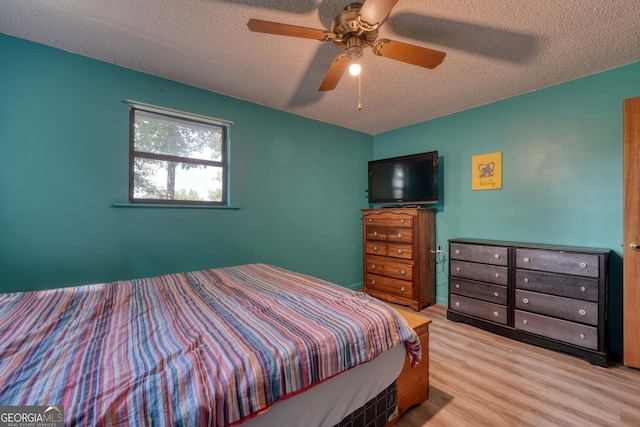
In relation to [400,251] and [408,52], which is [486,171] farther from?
[408,52]

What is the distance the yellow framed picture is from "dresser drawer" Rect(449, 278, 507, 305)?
111 centimetres

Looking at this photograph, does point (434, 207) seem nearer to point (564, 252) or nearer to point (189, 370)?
point (564, 252)

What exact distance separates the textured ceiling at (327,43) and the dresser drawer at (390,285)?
2148 millimetres

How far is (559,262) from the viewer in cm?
221

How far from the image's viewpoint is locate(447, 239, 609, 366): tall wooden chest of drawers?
2047 millimetres

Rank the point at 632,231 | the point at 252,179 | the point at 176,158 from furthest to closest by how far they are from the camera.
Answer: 1. the point at 252,179
2. the point at 176,158
3. the point at 632,231

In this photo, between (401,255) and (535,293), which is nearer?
(535,293)

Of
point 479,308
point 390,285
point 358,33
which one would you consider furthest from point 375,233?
point 358,33

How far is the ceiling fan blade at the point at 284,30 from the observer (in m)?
1.39

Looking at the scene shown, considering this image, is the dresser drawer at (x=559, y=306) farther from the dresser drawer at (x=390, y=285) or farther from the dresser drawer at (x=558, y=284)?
the dresser drawer at (x=390, y=285)

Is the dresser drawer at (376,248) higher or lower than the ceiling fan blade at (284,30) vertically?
lower

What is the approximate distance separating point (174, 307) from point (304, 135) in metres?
2.63

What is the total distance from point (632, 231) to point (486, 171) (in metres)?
1.33

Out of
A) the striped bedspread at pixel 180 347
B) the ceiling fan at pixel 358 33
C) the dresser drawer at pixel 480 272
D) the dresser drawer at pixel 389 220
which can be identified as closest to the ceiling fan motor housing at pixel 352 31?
the ceiling fan at pixel 358 33
